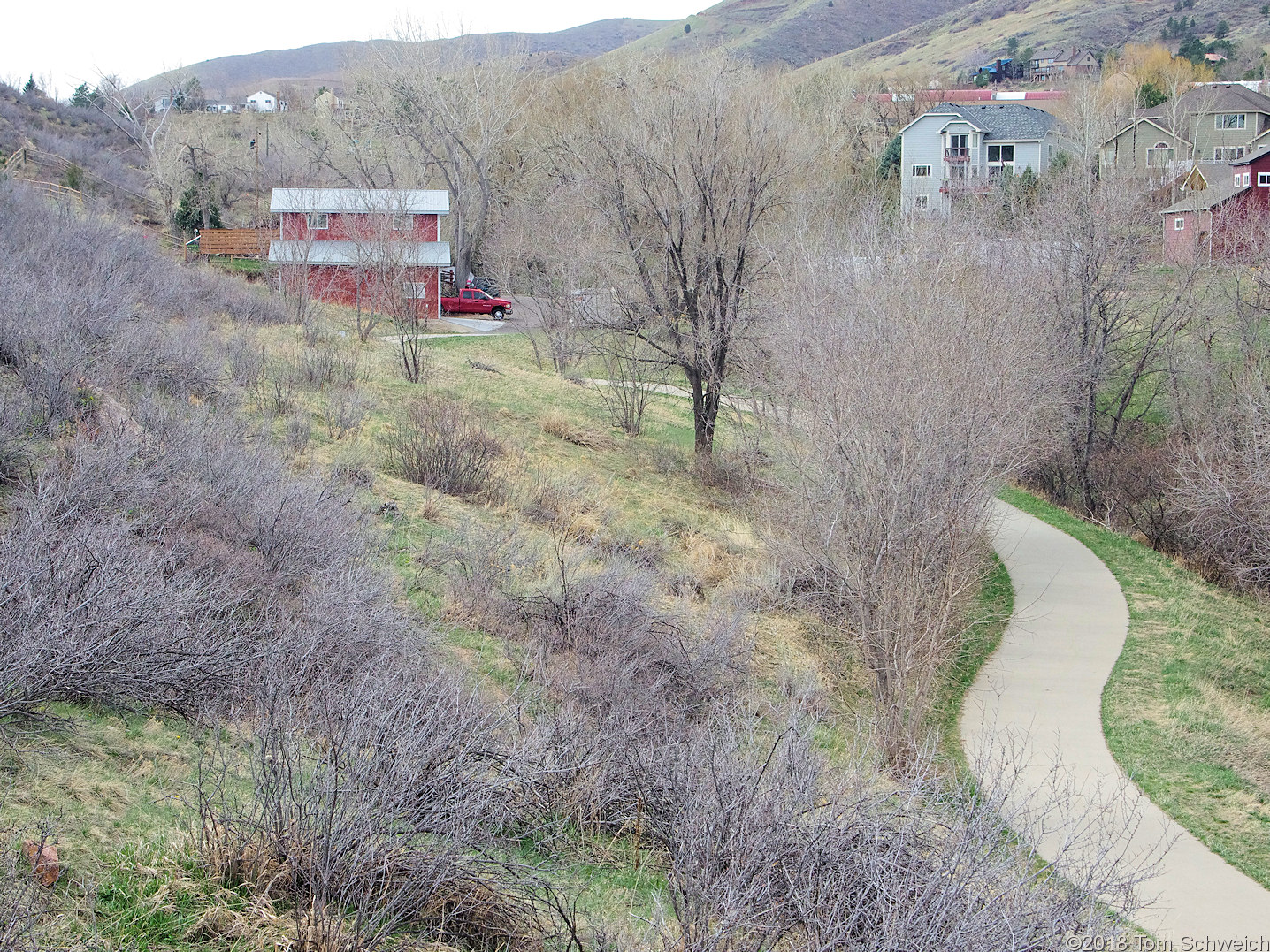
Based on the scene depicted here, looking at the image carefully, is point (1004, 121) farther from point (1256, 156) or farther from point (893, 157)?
point (1256, 156)

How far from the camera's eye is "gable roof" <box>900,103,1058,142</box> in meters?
52.9

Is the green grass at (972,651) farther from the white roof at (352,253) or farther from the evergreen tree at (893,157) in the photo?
the evergreen tree at (893,157)

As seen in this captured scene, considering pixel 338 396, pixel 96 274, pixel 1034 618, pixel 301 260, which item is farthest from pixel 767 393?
pixel 301 260

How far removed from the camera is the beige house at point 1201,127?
51562mm

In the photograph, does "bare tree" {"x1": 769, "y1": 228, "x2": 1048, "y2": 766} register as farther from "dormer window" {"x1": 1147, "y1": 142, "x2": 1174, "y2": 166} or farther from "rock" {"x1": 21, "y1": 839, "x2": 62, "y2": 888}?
"dormer window" {"x1": 1147, "y1": 142, "x2": 1174, "y2": 166}

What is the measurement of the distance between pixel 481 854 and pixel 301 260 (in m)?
22.9

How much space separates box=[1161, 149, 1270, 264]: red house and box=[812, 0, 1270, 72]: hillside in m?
75.4

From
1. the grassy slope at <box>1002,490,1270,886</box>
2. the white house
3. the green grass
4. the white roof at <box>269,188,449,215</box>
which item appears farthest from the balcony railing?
the white house

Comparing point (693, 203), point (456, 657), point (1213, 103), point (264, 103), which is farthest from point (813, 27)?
point (456, 657)

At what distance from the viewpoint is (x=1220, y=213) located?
88.4 ft

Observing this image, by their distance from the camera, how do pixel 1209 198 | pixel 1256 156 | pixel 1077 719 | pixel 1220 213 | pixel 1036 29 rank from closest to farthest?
1. pixel 1077 719
2. pixel 1220 213
3. pixel 1209 198
4. pixel 1256 156
5. pixel 1036 29

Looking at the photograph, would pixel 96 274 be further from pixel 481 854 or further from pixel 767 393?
pixel 481 854

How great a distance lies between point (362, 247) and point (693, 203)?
30.3 ft

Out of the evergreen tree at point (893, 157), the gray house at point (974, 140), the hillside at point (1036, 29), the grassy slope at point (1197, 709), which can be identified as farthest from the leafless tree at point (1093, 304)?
the hillside at point (1036, 29)
